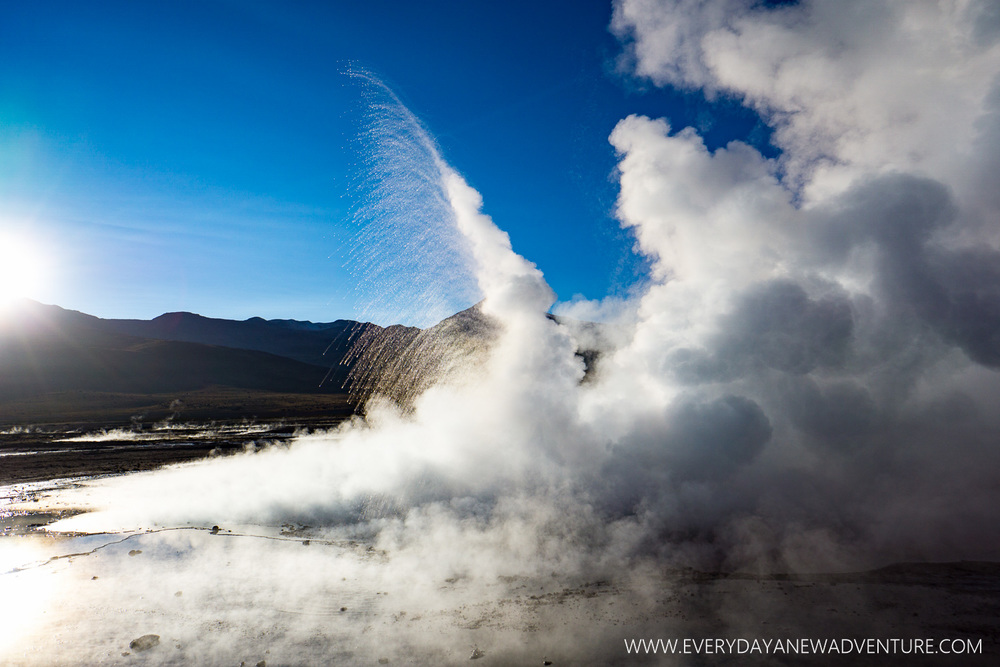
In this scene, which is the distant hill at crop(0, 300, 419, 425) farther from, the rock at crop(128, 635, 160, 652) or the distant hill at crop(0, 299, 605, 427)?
the rock at crop(128, 635, 160, 652)

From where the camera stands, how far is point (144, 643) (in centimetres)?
718

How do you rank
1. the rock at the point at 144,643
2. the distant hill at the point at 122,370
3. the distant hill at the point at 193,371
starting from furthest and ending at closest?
the distant hill at the point at 122,370 < the distant hill at the point at 193,371 < the rock at the point at 144,643

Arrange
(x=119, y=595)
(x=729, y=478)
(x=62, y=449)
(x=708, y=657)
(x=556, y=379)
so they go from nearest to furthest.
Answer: (x=708, y=657), (x=119, y=595), (x=729, y=478), (x=556, y=379), (x=62, y=449)

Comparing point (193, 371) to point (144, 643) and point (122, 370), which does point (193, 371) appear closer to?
point (122, 370)

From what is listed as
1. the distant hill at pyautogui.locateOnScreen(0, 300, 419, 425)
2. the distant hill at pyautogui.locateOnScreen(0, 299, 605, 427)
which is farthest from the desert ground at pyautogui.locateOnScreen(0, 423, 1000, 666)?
the distant hill at pyautogui.locateOnScreen(0, 300, 419, 425)

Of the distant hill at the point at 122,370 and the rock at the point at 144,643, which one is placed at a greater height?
the distant hill at the point at 122,370

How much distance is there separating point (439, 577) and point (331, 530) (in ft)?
14.8

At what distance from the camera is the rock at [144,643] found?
23.3 ft

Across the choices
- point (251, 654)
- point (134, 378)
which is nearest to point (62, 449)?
point (251, 654)

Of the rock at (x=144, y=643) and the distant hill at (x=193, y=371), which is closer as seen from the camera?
the rock at (x=144, y=643)

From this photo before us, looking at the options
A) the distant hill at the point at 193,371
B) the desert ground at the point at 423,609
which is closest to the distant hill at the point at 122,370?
the distant hill at the point at 193,371

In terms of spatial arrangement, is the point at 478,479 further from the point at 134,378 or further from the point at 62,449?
the point at 134,378

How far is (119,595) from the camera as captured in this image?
887 centimetres

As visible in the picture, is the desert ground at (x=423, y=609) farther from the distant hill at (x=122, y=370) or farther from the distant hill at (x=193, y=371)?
the distant hill at (x=122, y=370)
